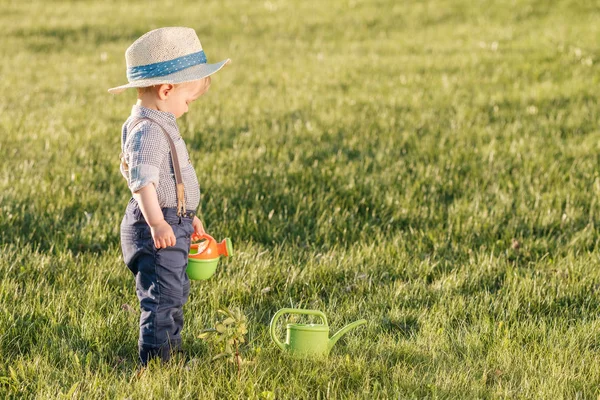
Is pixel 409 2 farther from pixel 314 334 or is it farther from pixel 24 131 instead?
pixel 314 334

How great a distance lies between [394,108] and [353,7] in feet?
29.4

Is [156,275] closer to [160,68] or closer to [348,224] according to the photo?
[160,68]

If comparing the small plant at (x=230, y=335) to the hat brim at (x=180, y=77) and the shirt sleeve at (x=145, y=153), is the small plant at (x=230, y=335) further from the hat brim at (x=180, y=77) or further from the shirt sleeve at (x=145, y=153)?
the hat brim at (x=180, y=77)

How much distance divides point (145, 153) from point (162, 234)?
40 centimetres

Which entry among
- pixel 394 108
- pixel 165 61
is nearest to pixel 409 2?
pixel 394 108

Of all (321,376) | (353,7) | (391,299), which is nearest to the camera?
(321,376)

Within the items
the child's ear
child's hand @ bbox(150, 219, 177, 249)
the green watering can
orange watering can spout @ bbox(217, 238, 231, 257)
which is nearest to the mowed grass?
the green watering can

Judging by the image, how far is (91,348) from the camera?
3932 mm

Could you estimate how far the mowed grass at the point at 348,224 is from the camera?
373cm

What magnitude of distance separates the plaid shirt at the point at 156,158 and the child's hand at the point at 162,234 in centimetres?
20

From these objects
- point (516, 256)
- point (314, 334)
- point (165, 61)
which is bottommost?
point (516, 256)

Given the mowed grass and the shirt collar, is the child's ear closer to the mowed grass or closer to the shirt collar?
the shirt collar

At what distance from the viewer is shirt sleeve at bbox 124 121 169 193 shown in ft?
11.5

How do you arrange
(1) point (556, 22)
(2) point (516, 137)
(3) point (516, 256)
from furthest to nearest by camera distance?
(1) point (556, 22)
(2) point (516, 137)
(3) point (516, 256)
